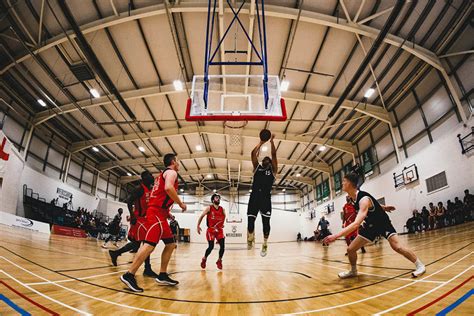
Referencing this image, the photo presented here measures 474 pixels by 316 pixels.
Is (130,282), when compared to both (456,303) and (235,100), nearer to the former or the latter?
(456,303)

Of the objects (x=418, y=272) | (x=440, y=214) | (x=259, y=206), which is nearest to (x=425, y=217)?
(x=440, y=214)

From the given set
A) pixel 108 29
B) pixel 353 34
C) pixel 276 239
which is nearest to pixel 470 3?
pixel 353 34

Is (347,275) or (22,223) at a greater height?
(22,223)

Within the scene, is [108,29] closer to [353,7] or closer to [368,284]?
[353,7]

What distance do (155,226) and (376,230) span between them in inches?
125

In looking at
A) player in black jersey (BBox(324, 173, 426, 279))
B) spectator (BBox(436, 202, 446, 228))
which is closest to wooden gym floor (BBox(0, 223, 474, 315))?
player in black jersey (BBox(324, 173, 426, 279))

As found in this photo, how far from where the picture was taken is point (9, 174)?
1230 cm

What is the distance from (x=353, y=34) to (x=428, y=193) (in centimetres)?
894

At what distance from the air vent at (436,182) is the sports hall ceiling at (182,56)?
423 cm

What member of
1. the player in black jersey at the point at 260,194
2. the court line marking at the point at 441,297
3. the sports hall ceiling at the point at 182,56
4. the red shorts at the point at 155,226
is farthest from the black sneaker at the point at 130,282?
the sports hall ceiling at the point at 182,56

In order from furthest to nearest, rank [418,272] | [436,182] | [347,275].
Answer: [436,182], [347,275], [418,272]

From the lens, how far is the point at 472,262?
357 centimetres

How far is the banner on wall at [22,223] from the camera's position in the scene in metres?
11.0

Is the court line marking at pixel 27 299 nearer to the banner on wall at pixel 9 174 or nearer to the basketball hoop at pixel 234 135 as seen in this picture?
the banner on wall at pixel 9 174
